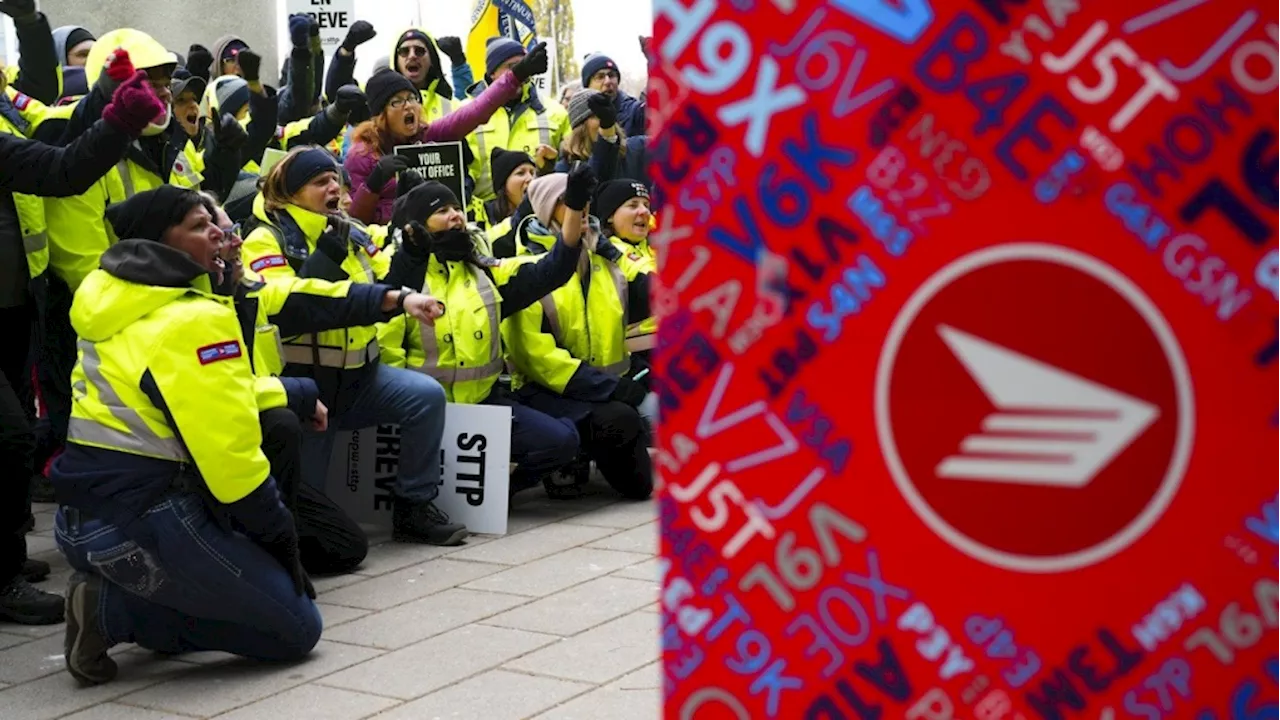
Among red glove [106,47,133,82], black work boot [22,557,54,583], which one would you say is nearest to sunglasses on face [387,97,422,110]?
red glove [106,47,133,82]

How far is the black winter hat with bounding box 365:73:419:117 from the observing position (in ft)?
28.5

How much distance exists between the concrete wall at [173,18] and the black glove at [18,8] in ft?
18.0

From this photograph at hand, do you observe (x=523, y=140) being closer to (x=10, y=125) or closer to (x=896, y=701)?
(x=10, y=125)

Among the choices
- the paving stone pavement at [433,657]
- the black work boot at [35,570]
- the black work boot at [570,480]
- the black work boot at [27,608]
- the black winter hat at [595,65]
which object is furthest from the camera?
the black winter hat at [595,65]

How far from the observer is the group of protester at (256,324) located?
4723 mm

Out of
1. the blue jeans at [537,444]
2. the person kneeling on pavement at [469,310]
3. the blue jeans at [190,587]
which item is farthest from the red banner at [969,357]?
the blue jeans at [537,444]

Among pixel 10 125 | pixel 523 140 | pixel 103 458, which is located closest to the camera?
pixel 103 458

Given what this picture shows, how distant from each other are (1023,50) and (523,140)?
29.2 ft

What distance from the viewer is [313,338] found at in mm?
6480

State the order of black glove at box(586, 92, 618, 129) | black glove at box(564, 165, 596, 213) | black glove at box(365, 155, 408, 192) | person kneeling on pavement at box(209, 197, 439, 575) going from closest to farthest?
person kneeling on pavement at box(209, 197, 439, 575)
black glove at box(564, 165, 596, 213)
black glove at box(365, 155, 408, 192)
black glove at box(586, 92, 618, 129)

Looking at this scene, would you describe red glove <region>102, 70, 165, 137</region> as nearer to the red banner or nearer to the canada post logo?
the red banner

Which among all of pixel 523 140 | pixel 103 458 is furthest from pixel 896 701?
pixel 523 140

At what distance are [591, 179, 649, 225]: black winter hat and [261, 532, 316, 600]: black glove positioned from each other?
3.30 metres

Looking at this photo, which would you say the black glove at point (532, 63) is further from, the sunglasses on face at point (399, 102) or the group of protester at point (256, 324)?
the sunglasses on face at point (399, 102)
